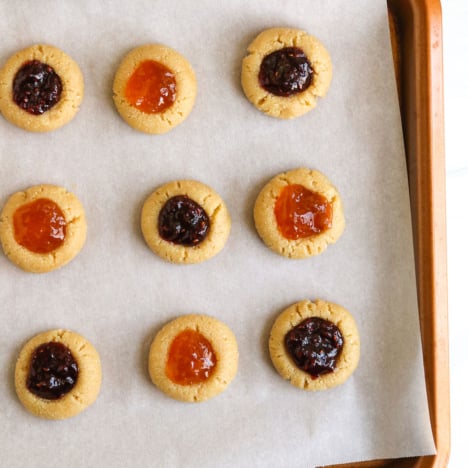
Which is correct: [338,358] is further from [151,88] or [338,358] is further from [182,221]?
[151,88]

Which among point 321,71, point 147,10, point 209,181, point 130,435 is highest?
point 147,10

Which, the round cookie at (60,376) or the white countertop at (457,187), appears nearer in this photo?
the round cookie at (60,376)

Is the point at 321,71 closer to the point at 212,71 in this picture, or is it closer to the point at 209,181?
the point at 212,71

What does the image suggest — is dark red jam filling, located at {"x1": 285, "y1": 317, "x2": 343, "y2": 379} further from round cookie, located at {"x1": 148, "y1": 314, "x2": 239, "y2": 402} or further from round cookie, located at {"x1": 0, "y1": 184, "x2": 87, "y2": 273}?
round cookie, located at {"x1": 0, "y1": 184, "x2": 87, "y2": 273}

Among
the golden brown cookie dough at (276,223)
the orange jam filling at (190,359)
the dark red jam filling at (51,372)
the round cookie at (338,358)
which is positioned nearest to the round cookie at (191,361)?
the orange jam filling at (190,359)

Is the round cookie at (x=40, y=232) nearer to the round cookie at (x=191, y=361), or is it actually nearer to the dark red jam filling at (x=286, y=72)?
the round cookie at (x=191, y=361)

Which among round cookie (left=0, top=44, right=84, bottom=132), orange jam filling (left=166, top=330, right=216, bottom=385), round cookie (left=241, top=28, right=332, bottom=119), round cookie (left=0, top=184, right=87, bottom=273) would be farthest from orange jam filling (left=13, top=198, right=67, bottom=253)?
round cookie (left=241, top=28, right=332, bottom=119)

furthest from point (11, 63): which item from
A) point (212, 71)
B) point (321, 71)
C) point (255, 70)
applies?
point (321, 71)
